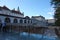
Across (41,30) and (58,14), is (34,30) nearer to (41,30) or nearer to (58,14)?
(41,30)

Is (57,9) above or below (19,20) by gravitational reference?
above

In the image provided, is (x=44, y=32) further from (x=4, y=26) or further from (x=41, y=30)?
(x=4, y=26)

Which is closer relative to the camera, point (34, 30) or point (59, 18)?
point (34, 30)

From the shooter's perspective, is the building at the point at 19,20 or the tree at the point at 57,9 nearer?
the building at the point at 19,20

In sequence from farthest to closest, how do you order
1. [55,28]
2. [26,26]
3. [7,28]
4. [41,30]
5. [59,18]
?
[59,18] → [7,28] → [26,26] → [41,30] → [55,28]

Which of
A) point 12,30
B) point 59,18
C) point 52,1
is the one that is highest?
point 52,1

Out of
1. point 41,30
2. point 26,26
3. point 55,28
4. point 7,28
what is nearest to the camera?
point 55,28

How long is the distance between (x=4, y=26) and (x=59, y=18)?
626cm

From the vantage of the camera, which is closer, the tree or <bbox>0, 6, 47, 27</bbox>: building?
<bbox>0, 6, 47, 27</bbox>: building

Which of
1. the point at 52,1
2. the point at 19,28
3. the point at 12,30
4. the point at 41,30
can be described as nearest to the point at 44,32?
the point at 41,30

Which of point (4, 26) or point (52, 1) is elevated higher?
point (52, 1)

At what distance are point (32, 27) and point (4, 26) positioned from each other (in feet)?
9.14

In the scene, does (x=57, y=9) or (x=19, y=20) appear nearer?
(x=57, y=9)

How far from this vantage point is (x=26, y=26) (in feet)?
43.7
